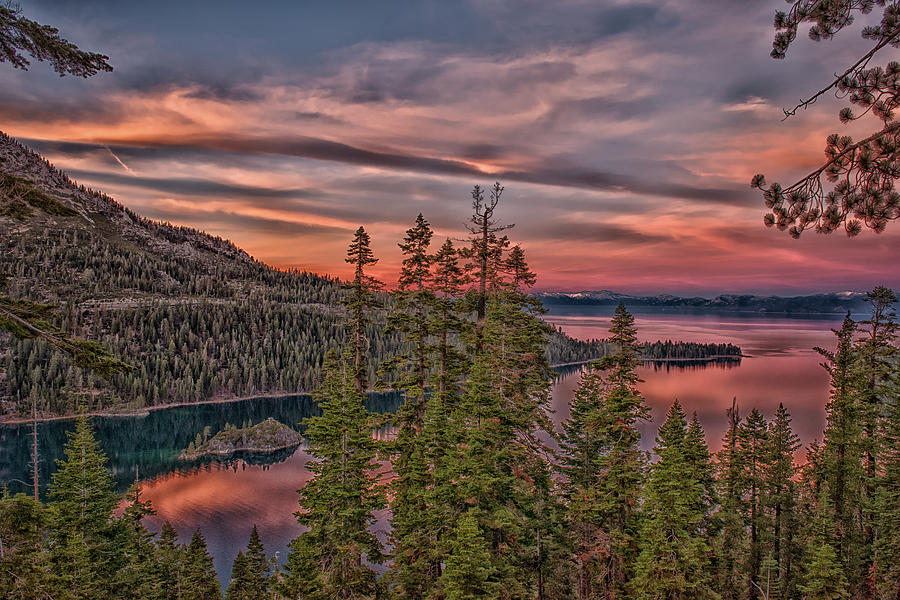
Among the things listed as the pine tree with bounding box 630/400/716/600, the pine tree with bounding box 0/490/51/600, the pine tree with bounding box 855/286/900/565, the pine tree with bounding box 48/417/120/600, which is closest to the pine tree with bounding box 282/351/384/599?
the pine tree with bounding box 0/490/51/600

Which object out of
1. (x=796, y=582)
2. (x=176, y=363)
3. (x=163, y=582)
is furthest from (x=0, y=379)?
(x=796, y=582)

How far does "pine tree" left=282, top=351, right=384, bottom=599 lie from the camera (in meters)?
20.2

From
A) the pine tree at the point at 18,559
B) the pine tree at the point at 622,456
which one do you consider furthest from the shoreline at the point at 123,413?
the pine tree at the point at 622,456

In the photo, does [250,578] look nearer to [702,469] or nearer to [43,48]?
[702,469]

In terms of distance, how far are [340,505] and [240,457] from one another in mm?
98541

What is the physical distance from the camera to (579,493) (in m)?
23.3

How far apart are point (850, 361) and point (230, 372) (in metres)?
204

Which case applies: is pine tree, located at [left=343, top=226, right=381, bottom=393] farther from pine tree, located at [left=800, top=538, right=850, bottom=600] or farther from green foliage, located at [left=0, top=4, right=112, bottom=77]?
pine tree, located at [left=800, top=538, right=850, bottom=600]

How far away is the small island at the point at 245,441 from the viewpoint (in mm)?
109375

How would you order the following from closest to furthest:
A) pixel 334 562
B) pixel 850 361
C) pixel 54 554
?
pixel 334 562 < pixel 54 554 < pixel 850 361

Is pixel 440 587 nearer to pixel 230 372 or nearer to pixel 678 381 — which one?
pixel 678 381

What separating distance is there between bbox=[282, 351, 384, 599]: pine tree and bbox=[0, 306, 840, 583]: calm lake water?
13769mm

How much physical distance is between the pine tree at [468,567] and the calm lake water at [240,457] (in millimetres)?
20428

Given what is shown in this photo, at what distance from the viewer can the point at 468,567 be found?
16.5m
